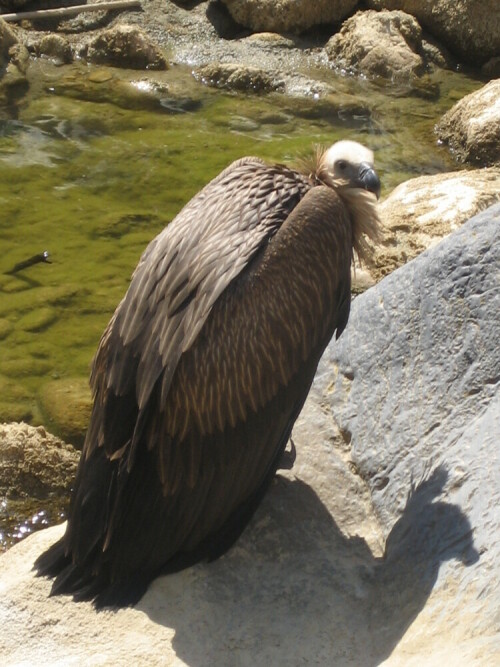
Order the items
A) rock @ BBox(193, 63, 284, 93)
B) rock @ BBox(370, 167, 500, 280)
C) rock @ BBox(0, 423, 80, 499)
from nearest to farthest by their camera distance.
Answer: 1. rock @ BBox(0, 423, 80, 499)
2. rock @ BBox(370, 167, 500, 280)
3. rock @ BBox(193, 63, 284, 93)

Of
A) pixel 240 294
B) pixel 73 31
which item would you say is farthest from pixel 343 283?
pixel 73 31

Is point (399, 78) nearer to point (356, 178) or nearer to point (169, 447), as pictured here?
point (356, 178)

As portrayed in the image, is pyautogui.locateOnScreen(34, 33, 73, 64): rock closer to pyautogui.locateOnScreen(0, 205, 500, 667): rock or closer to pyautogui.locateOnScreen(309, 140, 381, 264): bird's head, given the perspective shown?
pyautogui.locateOnScreen(0, 205, 500, 667): rock

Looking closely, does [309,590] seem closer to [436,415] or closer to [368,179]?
[436,415]

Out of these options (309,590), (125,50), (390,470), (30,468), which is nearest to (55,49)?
(125,50)

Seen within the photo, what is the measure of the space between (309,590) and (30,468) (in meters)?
2.22

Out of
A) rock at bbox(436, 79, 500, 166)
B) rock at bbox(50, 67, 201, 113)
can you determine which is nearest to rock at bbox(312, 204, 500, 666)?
rock at bbox(436, 79, 500, 166)

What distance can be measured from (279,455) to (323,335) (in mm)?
552

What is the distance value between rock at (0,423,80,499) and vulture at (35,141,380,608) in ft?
4.74

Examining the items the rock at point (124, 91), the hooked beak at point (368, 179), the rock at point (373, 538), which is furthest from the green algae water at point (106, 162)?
the hooked beak at point (368, 179)

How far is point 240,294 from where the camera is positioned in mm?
4023

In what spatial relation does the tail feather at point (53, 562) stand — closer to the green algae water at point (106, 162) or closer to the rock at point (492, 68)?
the green algae water at point (106, 162)

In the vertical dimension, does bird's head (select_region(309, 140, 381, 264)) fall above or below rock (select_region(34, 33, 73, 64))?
above

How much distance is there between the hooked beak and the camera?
185 inches
